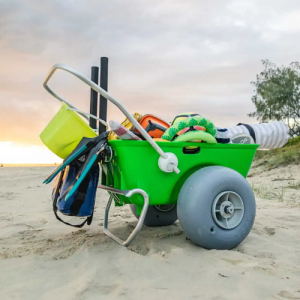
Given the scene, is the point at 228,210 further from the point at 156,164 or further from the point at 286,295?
the point at 286,295

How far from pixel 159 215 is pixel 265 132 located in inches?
42.8

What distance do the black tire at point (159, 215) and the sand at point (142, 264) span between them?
72 mm

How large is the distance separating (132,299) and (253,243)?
1.16m

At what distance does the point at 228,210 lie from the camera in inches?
89.9

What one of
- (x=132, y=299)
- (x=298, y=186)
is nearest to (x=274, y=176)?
(x=298, y=186)

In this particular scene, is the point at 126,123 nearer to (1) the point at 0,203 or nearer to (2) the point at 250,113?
(1) the point at 0,203

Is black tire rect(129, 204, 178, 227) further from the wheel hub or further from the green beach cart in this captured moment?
the wheel hub

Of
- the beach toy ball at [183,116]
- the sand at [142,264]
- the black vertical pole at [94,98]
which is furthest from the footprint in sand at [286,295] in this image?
the black vertical pole at [94,98]

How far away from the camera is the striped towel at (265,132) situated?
2.84 metres

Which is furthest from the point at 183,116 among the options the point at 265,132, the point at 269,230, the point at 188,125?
the point at 269,230

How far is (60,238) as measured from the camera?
264 cm

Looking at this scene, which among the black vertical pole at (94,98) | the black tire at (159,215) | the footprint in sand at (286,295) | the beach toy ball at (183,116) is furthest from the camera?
the black tire at (159,215)

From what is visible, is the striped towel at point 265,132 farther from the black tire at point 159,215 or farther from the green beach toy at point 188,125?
the black tire at point 159,215

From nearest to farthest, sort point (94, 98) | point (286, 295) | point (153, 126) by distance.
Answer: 1. point (286, 295)
2. point (153, 126)
3. point (94, 98)
